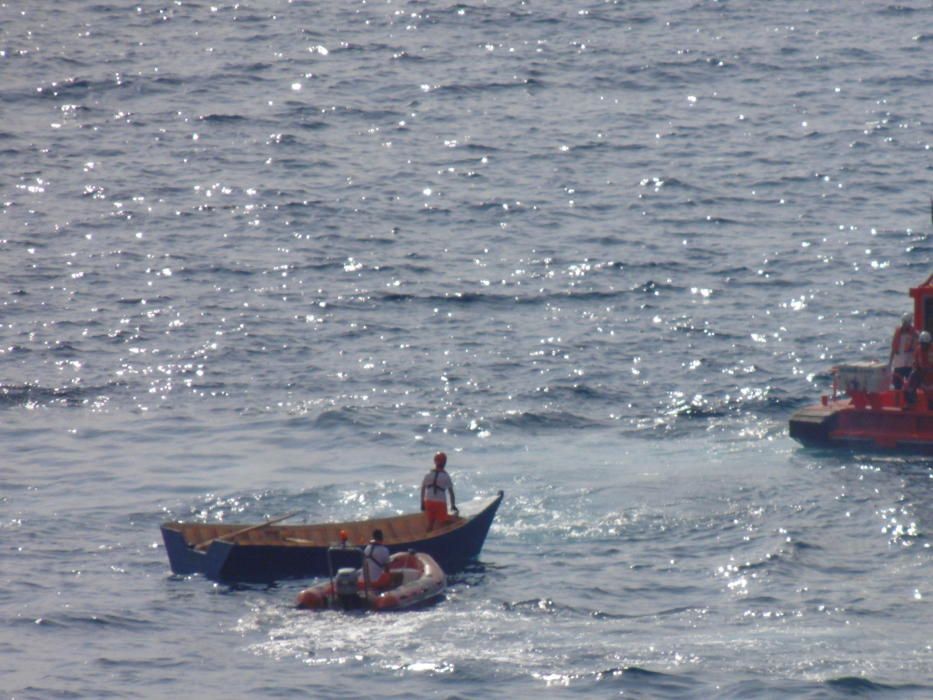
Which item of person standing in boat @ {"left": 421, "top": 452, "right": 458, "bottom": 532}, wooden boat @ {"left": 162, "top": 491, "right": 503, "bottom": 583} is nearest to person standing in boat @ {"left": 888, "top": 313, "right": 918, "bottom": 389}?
wooden boat @ {"left": 162, "top": 491, "right": 503, "bottom": 583}

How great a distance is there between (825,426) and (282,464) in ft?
33.7

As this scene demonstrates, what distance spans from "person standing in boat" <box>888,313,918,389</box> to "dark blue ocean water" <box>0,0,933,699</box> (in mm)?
1954

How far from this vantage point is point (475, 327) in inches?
1649

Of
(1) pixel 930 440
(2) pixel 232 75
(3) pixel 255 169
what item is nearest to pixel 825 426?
(1) pixel 930 440

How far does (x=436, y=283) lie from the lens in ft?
148

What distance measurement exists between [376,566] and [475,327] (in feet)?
55.5

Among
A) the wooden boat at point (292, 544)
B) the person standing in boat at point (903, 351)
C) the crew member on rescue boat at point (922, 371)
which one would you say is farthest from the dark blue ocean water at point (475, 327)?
the person standing in boat at point (903, 351)

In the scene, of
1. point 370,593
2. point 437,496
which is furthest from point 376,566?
point 437,496

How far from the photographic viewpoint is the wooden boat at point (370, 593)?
24.8 m

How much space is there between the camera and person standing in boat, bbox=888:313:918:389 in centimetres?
3272

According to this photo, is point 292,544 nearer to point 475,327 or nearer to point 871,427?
point 871,427

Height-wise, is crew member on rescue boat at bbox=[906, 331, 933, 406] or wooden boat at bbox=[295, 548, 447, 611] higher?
crew member on rescue boat at bbox=[906, 331, 933, 406]

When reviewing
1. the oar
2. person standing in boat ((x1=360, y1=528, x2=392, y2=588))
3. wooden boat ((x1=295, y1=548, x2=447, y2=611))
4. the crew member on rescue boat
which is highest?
the crew member on rescue boat

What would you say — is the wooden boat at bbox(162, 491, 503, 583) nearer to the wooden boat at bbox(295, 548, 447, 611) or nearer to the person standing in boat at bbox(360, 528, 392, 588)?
the person standing in boat at bbox(360, 528, 392, 588)
